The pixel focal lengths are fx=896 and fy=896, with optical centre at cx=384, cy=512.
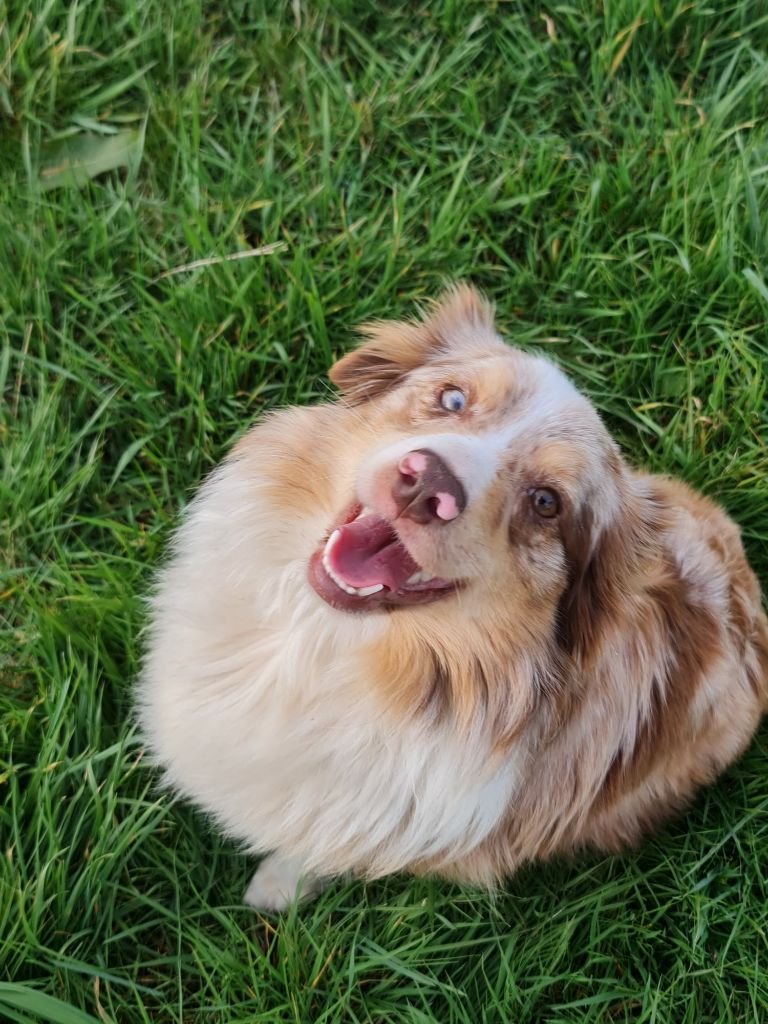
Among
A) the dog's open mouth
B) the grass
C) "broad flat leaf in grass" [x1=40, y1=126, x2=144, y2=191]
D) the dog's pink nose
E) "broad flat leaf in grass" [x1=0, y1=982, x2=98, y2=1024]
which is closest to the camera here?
the dog's pink nose

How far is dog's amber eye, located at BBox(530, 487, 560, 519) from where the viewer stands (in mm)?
2271

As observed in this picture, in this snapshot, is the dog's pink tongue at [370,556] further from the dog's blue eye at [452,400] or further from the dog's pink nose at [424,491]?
the dog's blue eye at [452,400]

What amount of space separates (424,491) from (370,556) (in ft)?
1.00

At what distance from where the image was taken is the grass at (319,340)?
9.04 feet

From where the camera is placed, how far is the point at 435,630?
A: 7.34 feet

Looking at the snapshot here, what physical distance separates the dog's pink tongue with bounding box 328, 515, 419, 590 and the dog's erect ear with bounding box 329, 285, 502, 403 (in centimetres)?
53

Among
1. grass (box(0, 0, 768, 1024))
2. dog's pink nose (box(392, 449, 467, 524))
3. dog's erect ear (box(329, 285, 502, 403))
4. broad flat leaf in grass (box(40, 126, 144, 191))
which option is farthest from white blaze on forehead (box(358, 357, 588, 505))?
broad flat leaf in grass (box(40, 126, 144, 191))

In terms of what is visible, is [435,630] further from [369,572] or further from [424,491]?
[424,491]

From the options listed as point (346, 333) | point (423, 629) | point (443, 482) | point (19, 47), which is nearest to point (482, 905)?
point (423, 629)

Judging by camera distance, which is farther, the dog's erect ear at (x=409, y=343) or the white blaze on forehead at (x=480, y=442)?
the dog's erect ear at (x=409, y=343)

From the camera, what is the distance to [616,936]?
2.88 meters

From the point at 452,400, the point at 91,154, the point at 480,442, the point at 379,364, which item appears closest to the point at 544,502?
the point at 480,442

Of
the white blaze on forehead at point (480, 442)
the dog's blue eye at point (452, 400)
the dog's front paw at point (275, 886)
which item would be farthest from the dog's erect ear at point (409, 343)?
the dog's front paw at point (275, 886)

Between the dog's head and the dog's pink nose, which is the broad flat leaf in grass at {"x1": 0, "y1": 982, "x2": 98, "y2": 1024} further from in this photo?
the dog's pink nose
